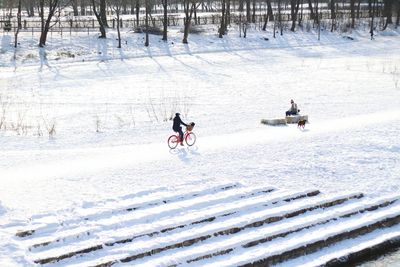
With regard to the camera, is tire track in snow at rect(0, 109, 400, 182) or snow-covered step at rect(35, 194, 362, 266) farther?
tire track in snow at rect(0, 109, 400, 182)

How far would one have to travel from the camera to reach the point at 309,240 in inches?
653

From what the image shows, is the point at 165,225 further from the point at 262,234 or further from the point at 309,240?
the point at 309,240

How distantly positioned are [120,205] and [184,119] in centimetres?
1140

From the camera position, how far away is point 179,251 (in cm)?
1562

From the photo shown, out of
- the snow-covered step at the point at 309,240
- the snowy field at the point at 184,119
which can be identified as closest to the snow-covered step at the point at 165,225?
the snowy field at the point at 184,119

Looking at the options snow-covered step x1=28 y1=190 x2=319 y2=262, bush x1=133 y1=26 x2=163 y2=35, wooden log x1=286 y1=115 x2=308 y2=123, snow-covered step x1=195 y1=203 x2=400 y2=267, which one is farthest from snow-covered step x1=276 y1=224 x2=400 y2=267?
bush x1=133 y1=26 x2=163 y2=35

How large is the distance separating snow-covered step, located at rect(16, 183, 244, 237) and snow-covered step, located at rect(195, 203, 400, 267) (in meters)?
2.72

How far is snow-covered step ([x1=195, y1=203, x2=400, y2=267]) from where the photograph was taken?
1549 cm

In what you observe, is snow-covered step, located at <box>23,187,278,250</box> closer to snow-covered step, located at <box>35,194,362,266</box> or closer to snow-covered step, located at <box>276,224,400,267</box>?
snow-covered step, located at <box>35,194,362,266</box>

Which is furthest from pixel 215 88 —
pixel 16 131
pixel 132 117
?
pixel 16 131

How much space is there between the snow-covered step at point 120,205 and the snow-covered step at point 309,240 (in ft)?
8.92

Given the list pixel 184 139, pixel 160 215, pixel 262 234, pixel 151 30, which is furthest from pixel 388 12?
pixel 160 215

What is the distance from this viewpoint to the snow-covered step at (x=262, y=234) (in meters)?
15.3

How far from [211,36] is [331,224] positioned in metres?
42.3
